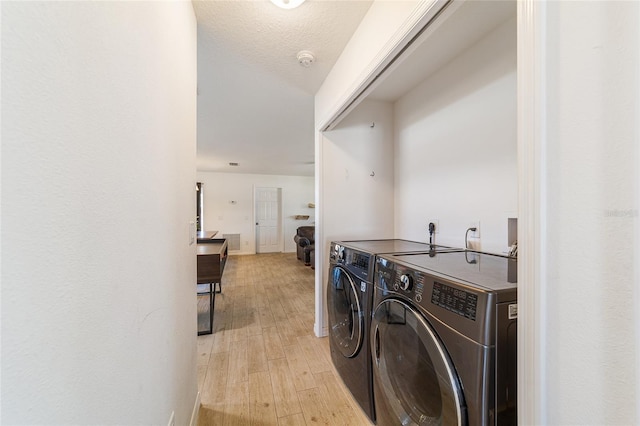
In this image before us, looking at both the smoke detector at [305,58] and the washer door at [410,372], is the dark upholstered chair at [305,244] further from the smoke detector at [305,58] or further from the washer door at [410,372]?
the washer door at [410,372]

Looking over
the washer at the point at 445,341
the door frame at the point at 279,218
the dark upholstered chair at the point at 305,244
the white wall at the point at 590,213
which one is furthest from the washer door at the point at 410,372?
the door frame at the point at 279,218

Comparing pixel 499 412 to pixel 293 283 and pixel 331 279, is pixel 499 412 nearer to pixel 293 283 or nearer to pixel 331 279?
pixel 331 279

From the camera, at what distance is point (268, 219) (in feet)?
25.2

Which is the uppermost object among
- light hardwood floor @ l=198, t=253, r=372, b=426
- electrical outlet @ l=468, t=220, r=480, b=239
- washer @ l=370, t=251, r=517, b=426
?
electrical outlet @ l=468, t=220, r=480, b=239

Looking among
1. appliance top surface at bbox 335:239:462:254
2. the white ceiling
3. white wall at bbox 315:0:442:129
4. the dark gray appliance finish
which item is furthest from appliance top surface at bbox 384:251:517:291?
the white ceiling

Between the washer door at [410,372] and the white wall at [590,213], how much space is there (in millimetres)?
356

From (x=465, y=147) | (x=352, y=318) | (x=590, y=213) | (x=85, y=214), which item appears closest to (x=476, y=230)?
(x=465, y=147)

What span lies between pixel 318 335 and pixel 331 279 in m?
0.83

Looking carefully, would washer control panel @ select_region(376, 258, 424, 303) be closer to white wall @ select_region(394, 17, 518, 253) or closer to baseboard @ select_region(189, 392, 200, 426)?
white wall @ select_region(394, 17, 518, 253)

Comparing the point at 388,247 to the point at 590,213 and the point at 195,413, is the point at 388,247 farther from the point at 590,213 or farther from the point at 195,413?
the point at 195,413

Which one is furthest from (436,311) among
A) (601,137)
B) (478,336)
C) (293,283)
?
(293,283)

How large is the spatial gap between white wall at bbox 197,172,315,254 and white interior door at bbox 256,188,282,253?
0.16m

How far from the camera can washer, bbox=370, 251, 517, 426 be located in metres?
0.76

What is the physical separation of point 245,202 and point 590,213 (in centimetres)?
744
